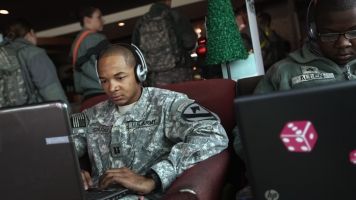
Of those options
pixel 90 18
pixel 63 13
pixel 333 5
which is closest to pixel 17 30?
pixel 90 18

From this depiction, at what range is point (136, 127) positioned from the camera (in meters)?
1.75

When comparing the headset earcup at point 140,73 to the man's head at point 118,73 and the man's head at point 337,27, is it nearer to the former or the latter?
the man's head at point 118,73

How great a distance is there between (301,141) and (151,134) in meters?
1.11

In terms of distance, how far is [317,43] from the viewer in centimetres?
150

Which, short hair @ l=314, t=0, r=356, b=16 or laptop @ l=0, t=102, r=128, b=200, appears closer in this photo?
laptop @ l=0, t=102, r=128, b=200

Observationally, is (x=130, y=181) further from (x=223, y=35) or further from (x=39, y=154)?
(x=223, y=35)

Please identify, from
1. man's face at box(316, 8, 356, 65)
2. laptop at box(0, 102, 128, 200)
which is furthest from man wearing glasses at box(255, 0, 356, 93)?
laptop at box(0, 102, 128, 200)

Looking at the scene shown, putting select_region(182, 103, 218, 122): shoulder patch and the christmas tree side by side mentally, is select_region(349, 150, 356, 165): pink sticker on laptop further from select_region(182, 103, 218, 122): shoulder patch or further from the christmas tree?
the christmas tree

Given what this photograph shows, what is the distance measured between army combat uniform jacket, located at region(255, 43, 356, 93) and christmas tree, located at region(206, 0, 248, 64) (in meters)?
0.70

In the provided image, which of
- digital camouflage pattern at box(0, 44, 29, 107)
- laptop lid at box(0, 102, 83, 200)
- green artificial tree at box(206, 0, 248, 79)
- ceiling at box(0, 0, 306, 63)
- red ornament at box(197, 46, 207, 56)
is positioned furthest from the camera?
ceiling at box(0, 0, 306, 63)

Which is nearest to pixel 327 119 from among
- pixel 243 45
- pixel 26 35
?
pixel 243 45

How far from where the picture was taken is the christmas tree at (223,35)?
238 centimetres

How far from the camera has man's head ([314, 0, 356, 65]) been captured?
133 centimetres

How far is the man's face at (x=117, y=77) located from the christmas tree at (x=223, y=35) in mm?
764
